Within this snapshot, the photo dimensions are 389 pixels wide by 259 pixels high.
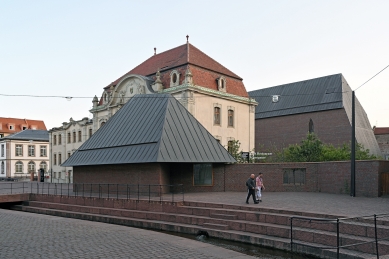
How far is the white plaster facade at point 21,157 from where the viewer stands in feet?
250

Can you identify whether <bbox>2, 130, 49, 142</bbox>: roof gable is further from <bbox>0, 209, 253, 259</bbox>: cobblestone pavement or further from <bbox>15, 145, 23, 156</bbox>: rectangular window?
<bbox>0, 209, 253, 259</bbox>: cobblestone pavement

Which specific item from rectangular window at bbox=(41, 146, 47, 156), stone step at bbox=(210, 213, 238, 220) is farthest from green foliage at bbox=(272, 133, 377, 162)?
rectangular window at bbox=(41, 146, 47, 156)

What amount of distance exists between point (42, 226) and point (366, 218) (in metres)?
11.0

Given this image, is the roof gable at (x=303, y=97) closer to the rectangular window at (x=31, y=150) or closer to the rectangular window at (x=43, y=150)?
the rectangular window at (x=43, y=150)

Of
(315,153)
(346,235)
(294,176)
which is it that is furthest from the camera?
(315,153)

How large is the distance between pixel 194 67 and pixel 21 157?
52193mm

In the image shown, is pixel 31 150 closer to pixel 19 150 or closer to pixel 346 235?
pixel 19 150

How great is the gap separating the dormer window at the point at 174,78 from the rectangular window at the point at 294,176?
16.3 meters

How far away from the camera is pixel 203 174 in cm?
2631

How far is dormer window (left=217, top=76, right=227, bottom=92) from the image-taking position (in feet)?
133

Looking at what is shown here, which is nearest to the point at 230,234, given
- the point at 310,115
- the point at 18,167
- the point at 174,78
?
the point at 174,78

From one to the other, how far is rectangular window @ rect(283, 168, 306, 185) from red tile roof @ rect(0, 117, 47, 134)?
8685 centimetres

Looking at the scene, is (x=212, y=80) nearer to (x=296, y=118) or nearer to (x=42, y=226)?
(x=296, y=118)

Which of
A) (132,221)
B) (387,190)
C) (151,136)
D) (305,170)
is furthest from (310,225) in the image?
(151,136)
